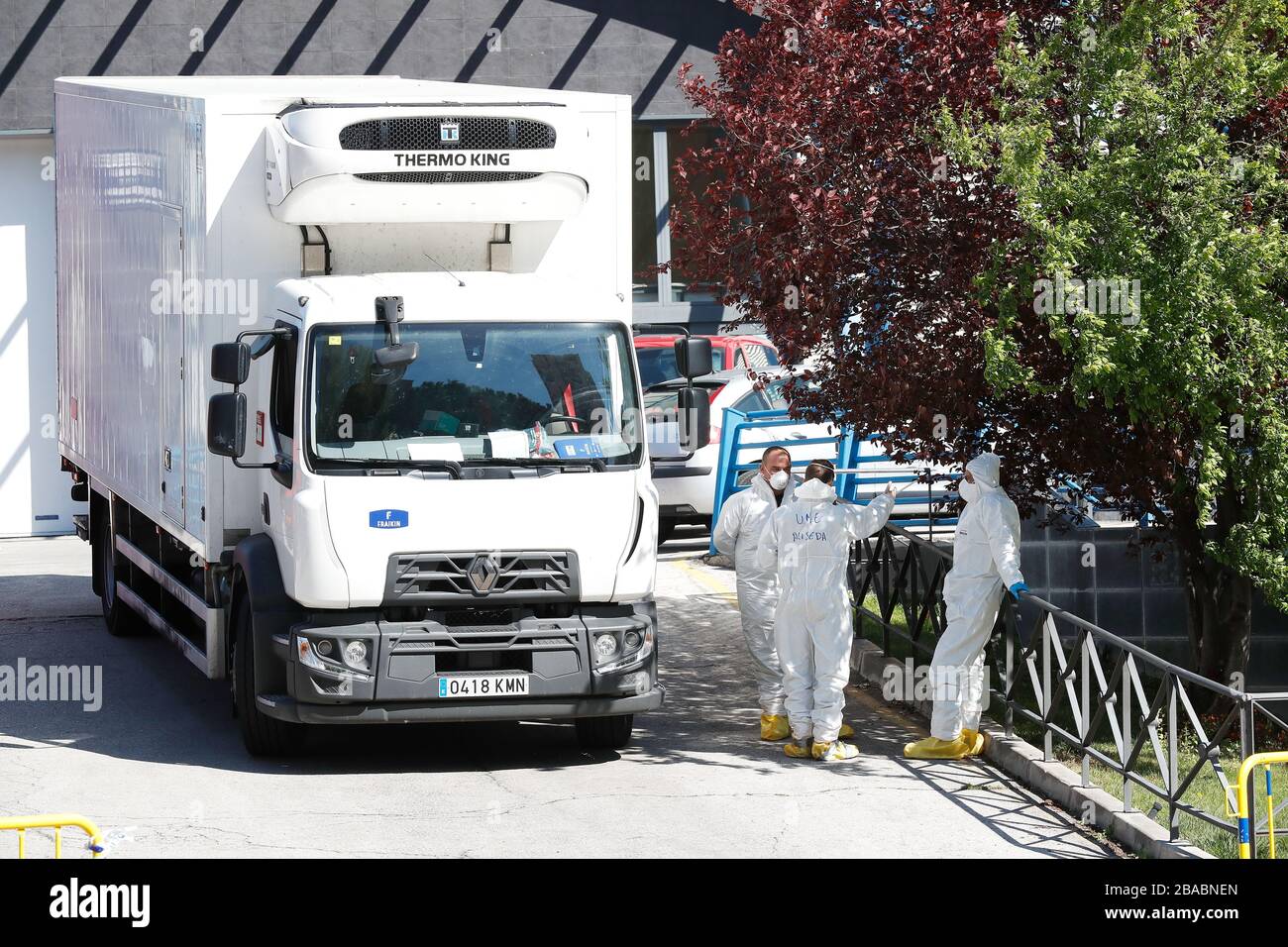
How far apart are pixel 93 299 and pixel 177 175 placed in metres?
3.45

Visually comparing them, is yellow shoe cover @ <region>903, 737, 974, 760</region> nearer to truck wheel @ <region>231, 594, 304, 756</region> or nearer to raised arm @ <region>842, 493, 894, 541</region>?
raised arm @ <region>842, 493, 894, 541</region>

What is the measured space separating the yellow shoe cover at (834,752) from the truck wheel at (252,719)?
3.00 metres

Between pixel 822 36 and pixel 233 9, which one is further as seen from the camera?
pixel 233 9

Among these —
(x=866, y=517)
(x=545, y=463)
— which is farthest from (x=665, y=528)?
(x=545, y=463)

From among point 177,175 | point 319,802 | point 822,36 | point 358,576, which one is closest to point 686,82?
point 822,36

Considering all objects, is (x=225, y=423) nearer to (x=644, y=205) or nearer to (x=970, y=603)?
(x=970, y=603)

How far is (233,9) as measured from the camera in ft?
70.9

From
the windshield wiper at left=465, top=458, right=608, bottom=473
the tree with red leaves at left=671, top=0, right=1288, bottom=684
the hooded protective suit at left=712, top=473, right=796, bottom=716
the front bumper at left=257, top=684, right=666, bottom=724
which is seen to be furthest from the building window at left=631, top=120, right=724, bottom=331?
the front bumper at left=257, top=684, right=666, bottom=724

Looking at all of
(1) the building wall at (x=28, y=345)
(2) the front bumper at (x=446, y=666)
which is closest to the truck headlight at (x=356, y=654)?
(2) the front bumper at (x=446, y=666)

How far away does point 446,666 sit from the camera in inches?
396

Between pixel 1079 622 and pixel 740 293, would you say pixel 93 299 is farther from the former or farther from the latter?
pixel 1079 622

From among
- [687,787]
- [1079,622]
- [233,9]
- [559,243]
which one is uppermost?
[233,9]

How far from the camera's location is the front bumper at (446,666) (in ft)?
32.7

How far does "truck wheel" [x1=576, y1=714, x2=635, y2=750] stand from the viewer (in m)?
10.8
